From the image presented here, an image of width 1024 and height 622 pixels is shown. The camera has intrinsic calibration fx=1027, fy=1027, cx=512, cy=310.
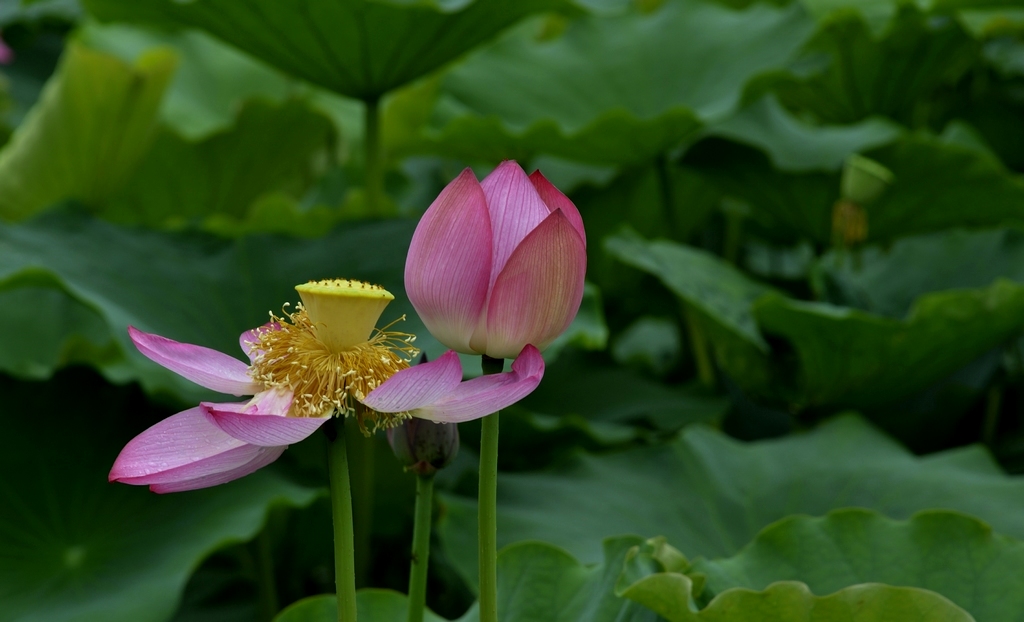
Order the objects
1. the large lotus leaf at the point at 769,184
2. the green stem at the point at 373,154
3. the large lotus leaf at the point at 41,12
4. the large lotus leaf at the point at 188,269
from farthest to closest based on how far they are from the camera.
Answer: the large lotus leaf at the point at 41,12 → the large lotus leaf at the point at 769,184 → the green stem at the point at 373,154 → the large lotus leaf at the point at 188,269

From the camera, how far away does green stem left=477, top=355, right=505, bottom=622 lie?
41cm

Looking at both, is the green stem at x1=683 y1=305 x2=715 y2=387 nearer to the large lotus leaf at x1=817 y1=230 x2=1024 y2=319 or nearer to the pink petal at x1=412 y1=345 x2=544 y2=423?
the large lotus leaf at x1=817 y1=230 x2=1024 y2=319

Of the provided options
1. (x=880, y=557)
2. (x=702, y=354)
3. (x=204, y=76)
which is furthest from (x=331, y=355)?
(x=204, y=76)

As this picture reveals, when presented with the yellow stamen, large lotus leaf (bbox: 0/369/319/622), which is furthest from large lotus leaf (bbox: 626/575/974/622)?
large lotus leaf (bbox: 0/369/319/622)

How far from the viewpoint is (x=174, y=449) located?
0.37 meters

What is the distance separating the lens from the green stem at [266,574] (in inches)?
39.7

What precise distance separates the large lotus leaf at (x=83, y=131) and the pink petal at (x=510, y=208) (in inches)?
41.6

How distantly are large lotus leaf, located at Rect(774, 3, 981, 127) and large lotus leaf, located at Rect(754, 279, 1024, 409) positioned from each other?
1.49 ft

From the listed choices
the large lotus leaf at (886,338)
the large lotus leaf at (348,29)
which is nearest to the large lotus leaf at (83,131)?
the large lotus leaf at (348,29)

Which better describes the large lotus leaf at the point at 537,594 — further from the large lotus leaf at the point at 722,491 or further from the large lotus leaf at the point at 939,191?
the large lotus leaf at the point at 939,191

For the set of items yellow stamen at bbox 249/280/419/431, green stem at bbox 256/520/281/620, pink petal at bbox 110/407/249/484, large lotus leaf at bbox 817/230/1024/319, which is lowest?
green stem at bbox 256/520/281/620

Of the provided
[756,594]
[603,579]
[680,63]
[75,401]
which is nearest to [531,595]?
[603,579]

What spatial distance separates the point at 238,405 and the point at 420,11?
0.76 meters

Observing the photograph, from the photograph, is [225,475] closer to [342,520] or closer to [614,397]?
[342,520]
